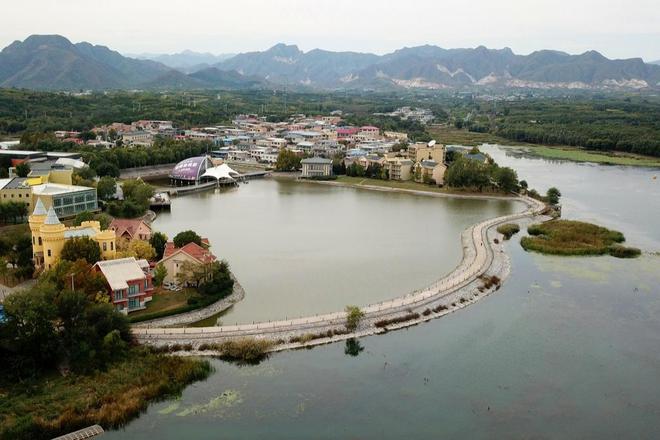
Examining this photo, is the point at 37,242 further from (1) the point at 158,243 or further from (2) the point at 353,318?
(2) the point at 353,318

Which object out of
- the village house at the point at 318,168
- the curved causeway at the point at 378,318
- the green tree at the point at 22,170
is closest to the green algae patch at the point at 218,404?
the curved causeway at the point at 378,318

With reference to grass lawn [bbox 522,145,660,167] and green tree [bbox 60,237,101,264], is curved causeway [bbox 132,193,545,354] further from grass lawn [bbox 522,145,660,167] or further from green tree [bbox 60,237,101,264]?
grass lawn [bbox 522,145,660,167]

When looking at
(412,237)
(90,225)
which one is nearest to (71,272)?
(90,225)

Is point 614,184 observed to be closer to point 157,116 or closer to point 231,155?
point 231,155

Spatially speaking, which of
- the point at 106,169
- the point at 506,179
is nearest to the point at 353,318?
the point at 506,179

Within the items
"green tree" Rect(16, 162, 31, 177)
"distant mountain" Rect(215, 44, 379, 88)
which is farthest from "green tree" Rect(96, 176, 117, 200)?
"distant mountain" Rect(215, 44, 379, 88)

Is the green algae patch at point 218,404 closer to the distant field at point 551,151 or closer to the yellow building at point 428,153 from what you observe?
the yellow building at point 428,153
